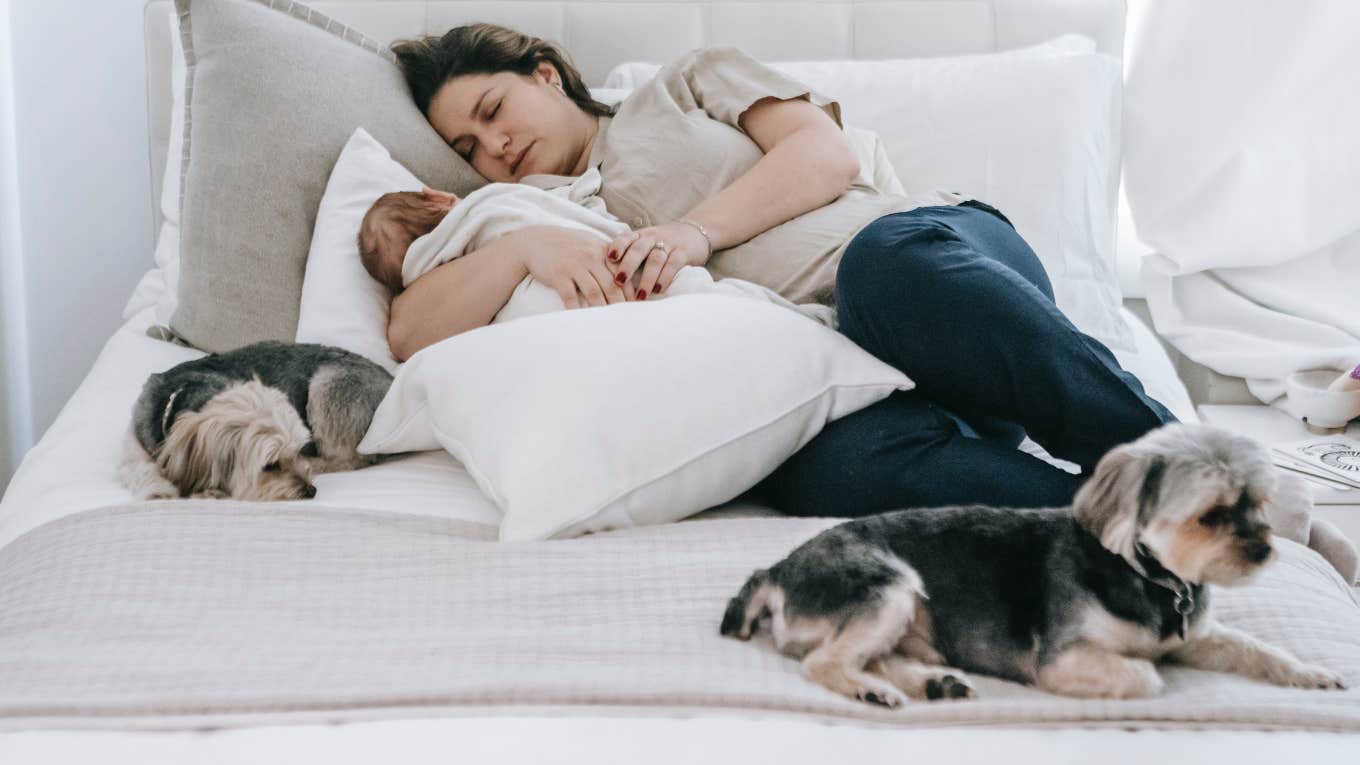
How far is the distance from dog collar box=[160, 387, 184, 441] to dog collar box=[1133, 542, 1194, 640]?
45.0 inches

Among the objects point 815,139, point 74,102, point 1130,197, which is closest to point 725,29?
point 815,139

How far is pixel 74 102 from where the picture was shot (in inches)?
103

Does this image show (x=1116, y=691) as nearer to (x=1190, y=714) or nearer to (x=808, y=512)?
(x=1190, y=714)

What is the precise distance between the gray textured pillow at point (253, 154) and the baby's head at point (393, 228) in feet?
0.52

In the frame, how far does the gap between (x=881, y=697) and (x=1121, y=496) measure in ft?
0.79

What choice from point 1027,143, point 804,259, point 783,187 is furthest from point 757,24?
point 804,259

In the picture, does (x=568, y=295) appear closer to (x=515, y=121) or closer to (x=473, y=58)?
(x=515, y=121)

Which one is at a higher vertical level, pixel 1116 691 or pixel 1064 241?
pixel 1116 691

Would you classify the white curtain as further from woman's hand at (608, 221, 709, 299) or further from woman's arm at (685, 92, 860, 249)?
woman's hand at (608, 221, 709, 299)

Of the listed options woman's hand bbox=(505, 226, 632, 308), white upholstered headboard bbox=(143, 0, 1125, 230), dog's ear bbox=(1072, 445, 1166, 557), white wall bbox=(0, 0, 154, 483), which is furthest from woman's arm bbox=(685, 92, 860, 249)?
white wall bbox=(0, 0, 154, 483)

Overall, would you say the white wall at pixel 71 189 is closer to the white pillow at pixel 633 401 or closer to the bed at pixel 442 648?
the bed at pixel 442 648

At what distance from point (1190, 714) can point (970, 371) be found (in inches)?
22.1

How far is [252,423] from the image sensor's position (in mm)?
1469

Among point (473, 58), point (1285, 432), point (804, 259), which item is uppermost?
point (473, 58)
